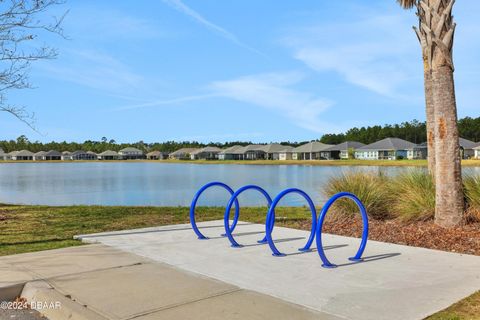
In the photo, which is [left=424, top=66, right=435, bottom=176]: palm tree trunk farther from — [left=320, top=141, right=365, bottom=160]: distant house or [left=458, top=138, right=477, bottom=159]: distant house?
[left=320, top=141, right=365, bottom=160]: distant house

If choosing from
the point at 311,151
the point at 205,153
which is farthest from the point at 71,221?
the point at 205,153

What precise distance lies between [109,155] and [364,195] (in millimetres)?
166405

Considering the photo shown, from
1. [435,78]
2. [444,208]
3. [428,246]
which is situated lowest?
[428,246]

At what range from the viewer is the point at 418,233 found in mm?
9156

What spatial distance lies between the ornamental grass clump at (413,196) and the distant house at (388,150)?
80.0 m

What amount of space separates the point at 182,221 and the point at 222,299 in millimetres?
7372

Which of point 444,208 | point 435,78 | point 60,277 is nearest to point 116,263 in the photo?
point 60,277

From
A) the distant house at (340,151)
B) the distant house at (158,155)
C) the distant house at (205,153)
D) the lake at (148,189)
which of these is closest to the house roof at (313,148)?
the distant house at (340,151)

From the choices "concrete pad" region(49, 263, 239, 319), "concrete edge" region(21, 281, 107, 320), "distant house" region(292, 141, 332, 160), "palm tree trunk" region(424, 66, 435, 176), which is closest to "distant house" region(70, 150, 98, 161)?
"distant house" region(292, 141, 332, 160)

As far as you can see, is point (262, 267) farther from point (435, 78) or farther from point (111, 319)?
point (435, 78)

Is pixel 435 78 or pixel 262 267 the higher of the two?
pixel 435 78

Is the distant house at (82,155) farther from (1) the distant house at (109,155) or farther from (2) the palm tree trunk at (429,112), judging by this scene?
(2) the palm tree trunk at (429,112)

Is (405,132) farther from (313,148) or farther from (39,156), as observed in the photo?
(39,156)

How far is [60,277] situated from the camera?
20.5 feet
